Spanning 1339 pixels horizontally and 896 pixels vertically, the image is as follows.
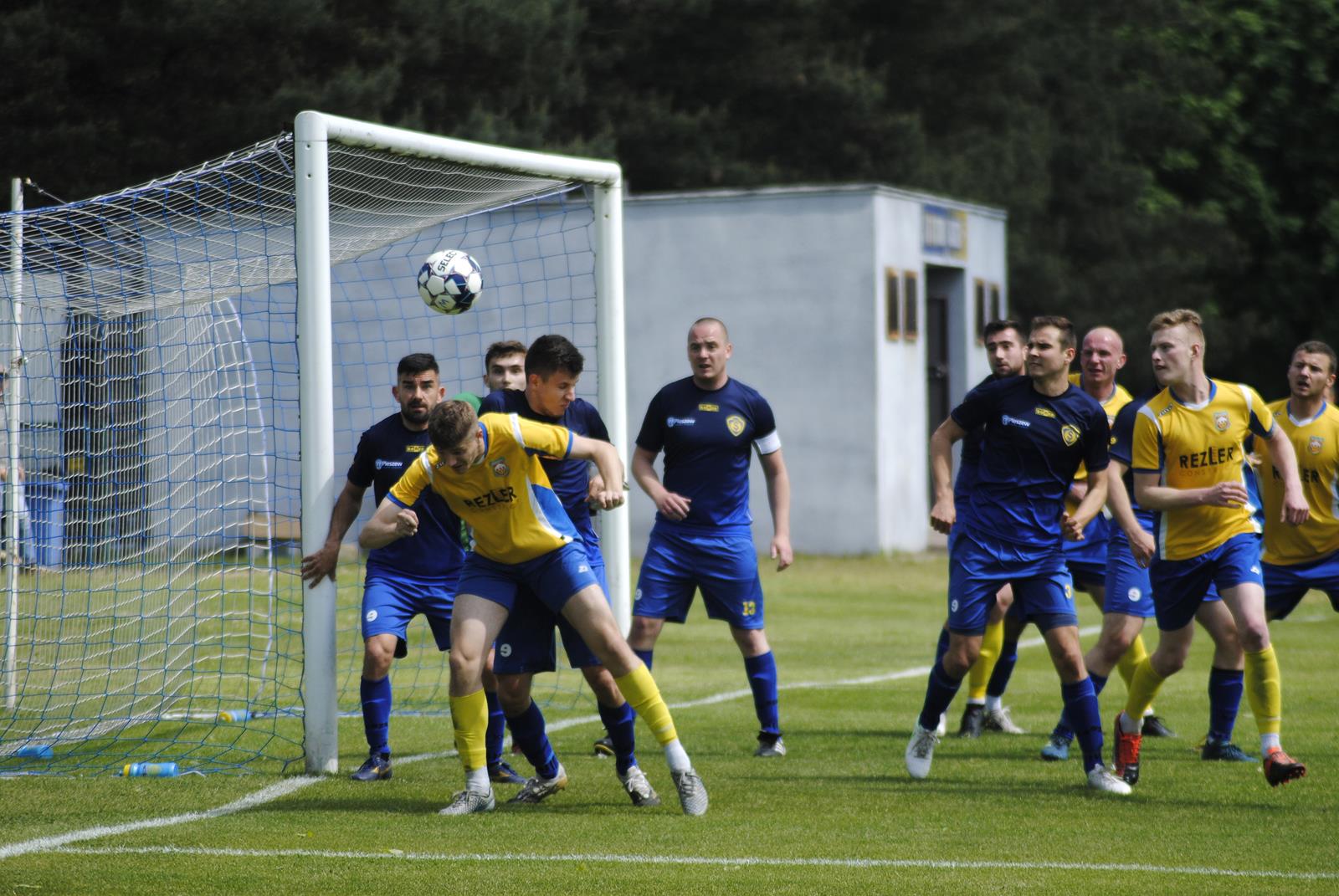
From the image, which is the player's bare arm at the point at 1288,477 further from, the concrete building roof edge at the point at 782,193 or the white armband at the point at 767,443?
the concrete building roof edge at the point at 782,193

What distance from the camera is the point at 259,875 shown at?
19.3 ft

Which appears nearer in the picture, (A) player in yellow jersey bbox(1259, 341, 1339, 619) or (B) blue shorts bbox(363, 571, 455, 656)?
(B) blue shorts bbox(363, 571, 455, 656)

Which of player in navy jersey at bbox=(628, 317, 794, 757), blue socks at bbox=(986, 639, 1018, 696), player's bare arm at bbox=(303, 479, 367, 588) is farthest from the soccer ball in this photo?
blue socks at bbox=(986, 639, 1018, 696)

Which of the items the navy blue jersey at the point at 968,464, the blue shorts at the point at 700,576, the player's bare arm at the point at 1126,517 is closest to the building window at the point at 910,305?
the navy blue jersey at the point at 968,464

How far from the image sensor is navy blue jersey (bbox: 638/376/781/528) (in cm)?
901

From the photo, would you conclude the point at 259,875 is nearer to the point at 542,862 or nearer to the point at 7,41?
the point at 542,862

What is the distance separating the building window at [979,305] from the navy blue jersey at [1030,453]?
1915cm

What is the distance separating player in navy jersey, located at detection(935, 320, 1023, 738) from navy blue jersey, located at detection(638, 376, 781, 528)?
1054 mm

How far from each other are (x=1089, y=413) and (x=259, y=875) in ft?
13.8

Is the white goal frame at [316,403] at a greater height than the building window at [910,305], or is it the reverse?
the building window at [910,305]

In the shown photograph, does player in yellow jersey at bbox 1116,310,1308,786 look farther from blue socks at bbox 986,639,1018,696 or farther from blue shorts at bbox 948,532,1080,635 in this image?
blue socks at bbox 986,639,1018,696

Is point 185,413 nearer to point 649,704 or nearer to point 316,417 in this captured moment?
point 316,417

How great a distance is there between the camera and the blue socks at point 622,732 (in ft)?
24.4

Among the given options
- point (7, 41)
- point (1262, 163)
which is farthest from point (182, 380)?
point (1262, 163)
